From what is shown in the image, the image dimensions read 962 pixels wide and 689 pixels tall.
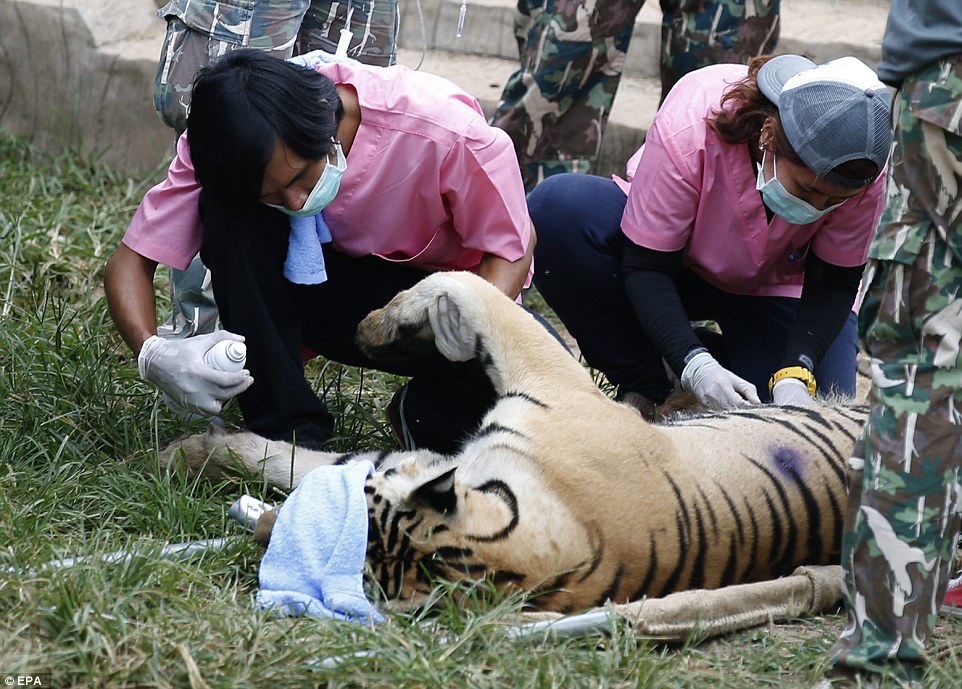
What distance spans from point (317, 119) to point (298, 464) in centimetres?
88

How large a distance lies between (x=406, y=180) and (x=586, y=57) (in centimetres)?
171

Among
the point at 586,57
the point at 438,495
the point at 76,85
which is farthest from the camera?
the point at 76,85

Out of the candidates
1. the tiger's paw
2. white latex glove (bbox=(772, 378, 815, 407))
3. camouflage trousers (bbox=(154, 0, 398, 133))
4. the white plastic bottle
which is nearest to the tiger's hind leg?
the tiger's paw

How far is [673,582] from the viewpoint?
2750mm

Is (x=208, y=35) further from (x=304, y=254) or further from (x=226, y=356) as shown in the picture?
(x=226, y=356)

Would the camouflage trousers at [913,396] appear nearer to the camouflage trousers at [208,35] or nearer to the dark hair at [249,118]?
the dark hair at [249,118]

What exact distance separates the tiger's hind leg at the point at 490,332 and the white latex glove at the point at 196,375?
45 centimetres

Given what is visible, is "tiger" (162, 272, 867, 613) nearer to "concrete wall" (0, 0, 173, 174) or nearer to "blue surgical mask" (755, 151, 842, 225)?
"blue surgical mask" (755, 151, 842, 225)

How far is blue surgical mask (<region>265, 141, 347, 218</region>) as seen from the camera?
3072mm

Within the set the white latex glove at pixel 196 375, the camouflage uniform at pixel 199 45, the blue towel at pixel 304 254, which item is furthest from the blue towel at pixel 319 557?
the camouflage uniform at pixel 199 45

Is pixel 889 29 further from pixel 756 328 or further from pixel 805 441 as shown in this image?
pixel 756 328

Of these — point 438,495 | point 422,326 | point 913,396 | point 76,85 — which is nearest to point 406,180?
point 422,326

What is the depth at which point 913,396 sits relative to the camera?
2.26 m

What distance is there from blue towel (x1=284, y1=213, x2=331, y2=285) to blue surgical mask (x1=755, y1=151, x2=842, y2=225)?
3.89 ft
